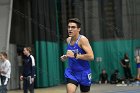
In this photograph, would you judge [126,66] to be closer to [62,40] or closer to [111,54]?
[111,54]

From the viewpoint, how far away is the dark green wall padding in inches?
896

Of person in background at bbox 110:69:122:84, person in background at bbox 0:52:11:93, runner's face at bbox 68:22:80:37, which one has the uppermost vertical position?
runner's face at bbox 68:22:80:37

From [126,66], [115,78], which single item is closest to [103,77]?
[115,78]

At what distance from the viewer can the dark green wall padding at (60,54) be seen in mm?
22750

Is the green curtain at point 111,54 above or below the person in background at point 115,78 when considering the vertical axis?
above

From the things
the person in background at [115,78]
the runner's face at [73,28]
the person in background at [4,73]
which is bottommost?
the person in background at [115,78]

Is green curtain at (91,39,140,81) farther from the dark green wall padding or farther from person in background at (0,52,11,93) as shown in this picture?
person in background at (0,52,11,93)

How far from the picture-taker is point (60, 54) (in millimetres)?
25000

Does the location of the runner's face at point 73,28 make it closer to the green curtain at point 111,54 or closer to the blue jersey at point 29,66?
the blue jersey at point 29,66

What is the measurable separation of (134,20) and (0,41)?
8958 mm

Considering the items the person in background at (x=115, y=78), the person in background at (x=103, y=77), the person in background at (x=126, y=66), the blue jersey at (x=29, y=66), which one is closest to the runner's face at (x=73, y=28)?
the blue jersey at (x=29, y=66)

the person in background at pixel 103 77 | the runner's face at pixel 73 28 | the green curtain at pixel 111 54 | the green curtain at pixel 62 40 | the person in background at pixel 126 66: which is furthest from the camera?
the green curtain at pixel 111 54

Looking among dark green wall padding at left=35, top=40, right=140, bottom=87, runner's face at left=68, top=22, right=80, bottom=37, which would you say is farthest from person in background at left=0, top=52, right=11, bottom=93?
dark green wall padding at left=35, top=40, right=140, bottom=87

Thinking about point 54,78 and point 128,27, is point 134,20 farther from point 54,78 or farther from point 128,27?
point 54,78
